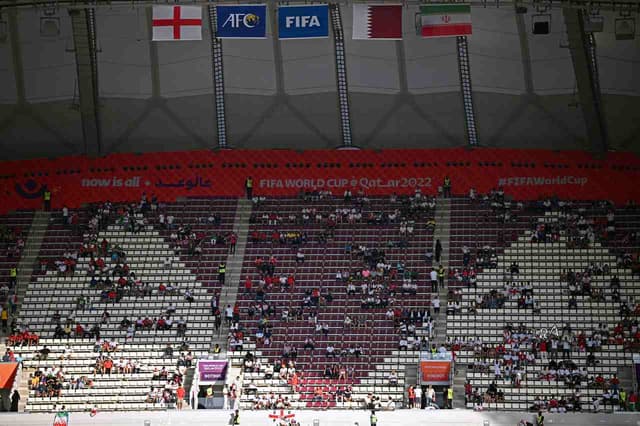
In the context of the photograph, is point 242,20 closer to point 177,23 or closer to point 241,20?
point 241,20

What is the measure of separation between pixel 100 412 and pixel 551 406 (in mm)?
17622

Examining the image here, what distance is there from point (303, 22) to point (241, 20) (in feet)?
7.30

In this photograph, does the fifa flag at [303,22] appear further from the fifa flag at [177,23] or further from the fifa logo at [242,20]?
the fifa flag at [177,23]

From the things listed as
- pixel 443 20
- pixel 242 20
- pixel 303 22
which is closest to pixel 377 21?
pixel 443 20

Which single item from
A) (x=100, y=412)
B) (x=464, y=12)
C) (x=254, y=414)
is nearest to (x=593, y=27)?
(x=464, y=12)

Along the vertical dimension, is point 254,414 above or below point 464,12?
below

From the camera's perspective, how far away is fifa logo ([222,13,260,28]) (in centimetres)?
4512

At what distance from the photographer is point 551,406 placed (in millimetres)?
49375

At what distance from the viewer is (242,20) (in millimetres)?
45219

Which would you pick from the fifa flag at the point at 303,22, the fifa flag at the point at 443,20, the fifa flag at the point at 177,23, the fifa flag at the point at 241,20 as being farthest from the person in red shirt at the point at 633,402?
the fifa flag at the point at 177,23

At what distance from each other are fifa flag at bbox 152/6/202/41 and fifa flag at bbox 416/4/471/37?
8.02 m

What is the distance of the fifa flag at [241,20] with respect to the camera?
148ft

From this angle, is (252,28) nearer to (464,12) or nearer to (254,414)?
(464,12)

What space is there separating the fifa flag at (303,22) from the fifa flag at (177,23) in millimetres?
3059
